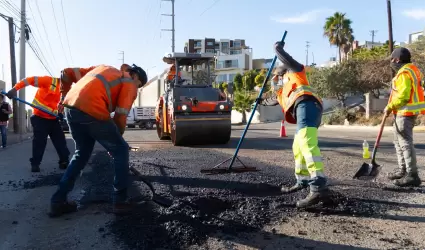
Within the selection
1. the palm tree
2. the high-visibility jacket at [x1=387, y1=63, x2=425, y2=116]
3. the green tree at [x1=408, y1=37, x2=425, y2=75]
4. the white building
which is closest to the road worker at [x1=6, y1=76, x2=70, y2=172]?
the high-visibility jacket at [x1=387, y1=63, x2=425, y2=116]

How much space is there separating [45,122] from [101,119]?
369 cm

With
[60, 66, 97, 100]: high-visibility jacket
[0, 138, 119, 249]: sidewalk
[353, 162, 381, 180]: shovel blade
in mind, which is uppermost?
[60, 66, 97, 100]: high-visibility jacket

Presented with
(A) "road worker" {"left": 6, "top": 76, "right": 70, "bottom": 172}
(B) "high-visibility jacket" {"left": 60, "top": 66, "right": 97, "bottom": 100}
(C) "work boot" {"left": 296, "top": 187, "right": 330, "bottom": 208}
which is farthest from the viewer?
(A) "road worker" {"left": 6, "top": 76, "right": 70, "bottom": 172}

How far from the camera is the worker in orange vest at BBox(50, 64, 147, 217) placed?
12.7 feet

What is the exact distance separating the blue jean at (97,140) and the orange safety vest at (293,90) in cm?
177

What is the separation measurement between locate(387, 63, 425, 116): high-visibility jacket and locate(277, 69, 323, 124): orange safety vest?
121cm

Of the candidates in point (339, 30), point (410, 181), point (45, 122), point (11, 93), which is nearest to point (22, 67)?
point (45, 122)

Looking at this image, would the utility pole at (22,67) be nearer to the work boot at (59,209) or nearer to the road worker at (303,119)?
the work boot at (59,209)

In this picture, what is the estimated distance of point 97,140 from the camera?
3.99 meters

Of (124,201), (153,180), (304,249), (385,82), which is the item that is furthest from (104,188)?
(385,82)

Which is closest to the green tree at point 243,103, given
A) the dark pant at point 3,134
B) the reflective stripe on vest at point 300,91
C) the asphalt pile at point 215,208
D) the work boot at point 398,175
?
the dark pant at point 3,134

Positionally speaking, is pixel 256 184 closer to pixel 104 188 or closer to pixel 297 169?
pixel 297 169

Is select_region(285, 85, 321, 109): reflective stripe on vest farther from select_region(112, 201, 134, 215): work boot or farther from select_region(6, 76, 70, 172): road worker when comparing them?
select_region(6, 76, 70, 172): road worker

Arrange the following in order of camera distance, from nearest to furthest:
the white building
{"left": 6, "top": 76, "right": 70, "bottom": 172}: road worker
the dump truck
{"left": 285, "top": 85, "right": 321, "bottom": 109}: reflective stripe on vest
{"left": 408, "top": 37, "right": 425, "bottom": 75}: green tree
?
1. {"left": 285, "top": 85, "right": 321, "bottom": 109}: reflective stripe on vest
2. {"left": 6, "top": 76, "right": 70, "bottom": 172}: road worker
3. the dump truck
4. {"left": 408, "top": 37, "right": 425, "bottom": 75}: green tree
5. the white building
